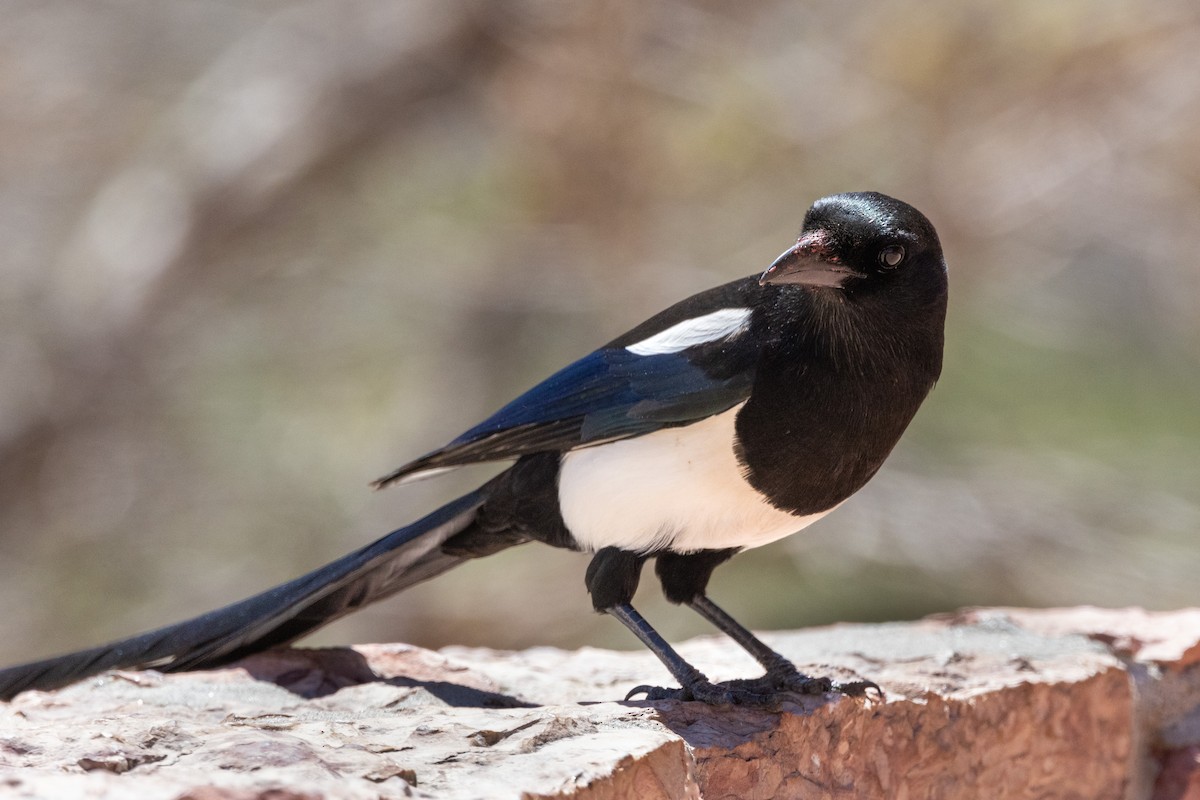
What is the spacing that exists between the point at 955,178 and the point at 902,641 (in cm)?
313

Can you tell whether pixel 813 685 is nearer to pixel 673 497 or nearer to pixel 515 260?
pixel 673 497

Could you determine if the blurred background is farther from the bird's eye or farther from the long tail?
the bird's eye

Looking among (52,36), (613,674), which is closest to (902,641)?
(613,674)

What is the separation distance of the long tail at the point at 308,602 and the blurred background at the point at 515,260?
10.0ft

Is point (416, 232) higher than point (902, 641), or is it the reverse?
point (416, 232)

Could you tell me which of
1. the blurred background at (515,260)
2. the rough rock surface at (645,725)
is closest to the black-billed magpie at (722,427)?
the rough rock surface at (645,725)

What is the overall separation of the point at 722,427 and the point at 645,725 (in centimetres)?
65

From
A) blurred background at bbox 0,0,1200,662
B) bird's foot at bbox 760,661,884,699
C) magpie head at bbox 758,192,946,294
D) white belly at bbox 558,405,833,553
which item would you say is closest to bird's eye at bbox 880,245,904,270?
magpie head at bbox 758,192,946,294

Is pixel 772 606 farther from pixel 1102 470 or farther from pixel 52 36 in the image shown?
pixel 52 36

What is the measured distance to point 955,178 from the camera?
5.93 metres

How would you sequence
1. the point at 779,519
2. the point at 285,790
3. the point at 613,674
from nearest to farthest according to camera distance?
1. the point at 285,790
2. the point at 779,519
3. the point at 613,674

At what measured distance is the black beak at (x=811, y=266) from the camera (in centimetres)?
253

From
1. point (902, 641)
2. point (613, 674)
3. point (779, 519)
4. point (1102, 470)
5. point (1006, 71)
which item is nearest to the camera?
point (779, 519)

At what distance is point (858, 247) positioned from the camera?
2609mm
